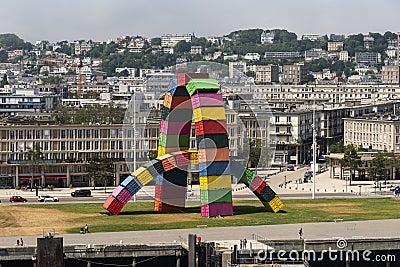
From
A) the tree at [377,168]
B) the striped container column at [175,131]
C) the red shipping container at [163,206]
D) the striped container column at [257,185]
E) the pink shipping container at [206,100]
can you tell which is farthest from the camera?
the tree at [377,168]

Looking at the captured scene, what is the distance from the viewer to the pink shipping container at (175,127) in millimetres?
76062

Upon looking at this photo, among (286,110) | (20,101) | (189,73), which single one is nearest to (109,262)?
(189,73)

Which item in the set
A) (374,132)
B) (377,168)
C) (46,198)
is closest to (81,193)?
(46,198)

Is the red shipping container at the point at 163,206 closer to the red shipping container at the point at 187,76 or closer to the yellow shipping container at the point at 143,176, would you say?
the yellow shipping container at the point at 143,176

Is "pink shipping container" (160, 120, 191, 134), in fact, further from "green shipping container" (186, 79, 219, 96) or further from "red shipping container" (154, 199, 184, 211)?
"red shipping container" (154, 199, 184, 211)

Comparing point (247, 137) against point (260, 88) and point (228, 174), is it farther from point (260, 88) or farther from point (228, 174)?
point (260, 88)

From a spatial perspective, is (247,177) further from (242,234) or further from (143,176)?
(242,234)

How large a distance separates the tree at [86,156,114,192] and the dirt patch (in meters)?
19.1

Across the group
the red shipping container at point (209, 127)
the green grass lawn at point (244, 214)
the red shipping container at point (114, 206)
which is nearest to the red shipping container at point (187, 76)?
the red shipping container at point (209, 127)

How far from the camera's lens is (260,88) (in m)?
189

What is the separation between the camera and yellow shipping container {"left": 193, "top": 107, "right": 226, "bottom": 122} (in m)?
72.7

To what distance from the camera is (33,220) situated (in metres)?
72.9

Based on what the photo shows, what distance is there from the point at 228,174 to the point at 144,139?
3179 centimetres

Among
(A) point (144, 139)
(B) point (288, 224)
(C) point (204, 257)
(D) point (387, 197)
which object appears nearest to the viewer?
(C) point (204, 257)
